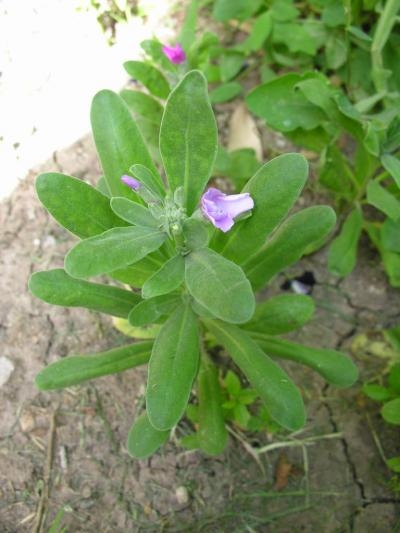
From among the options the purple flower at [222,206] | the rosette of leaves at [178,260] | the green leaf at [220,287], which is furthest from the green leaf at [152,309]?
the purple flower at [222,206]

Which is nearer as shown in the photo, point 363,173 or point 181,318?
point 181,318

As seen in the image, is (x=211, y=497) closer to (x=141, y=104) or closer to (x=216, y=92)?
(x=141, y=104)

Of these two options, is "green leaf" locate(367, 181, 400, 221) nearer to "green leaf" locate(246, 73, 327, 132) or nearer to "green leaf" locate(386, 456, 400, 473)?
"green leaf" locate(246, 73, 327, 132)

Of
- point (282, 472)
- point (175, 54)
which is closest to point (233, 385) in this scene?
point (282, 472)

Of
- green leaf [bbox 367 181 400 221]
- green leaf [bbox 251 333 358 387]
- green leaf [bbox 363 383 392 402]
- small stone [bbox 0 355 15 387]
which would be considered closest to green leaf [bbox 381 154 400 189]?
green leaf [bbox 367 181 400 221]

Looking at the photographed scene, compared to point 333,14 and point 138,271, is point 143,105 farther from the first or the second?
point 333,14

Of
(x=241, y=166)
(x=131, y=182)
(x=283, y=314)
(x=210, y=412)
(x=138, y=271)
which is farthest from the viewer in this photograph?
(x=241, y=166)

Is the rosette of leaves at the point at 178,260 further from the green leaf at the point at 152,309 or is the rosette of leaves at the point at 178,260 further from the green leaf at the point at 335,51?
the green leaf at the point at 335,51

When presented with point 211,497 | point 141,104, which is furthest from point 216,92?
point 211,497
